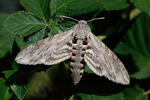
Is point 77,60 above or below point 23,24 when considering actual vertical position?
below

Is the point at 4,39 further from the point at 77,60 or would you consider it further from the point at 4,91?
the point at 77,60

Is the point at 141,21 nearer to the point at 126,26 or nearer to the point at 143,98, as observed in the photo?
Result: the point at 126,26

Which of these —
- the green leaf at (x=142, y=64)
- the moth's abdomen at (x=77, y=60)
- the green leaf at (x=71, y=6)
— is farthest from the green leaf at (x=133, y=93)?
the green leaf at (x=71, y=6)

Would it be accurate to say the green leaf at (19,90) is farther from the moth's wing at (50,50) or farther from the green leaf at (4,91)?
the moth's wing at (50,50)

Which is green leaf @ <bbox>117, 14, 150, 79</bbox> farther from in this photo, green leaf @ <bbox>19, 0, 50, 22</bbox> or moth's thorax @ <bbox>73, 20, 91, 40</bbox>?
green leaf @ <bbox>19, 0, 50, 22</bbox>

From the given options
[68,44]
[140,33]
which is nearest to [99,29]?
[68,44]

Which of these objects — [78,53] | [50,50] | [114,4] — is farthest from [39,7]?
[114,4]
